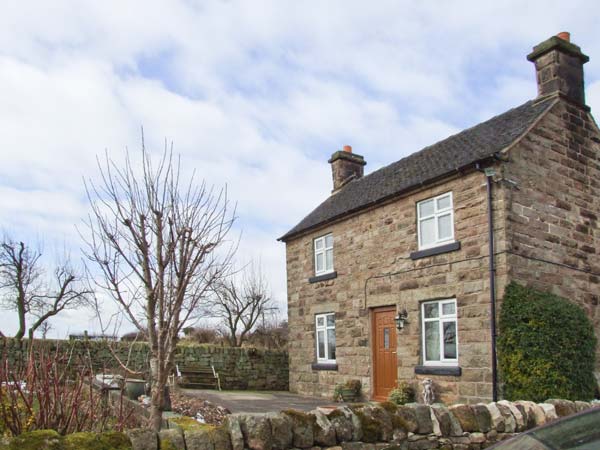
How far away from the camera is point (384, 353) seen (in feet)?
47.0

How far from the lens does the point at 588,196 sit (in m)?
13.4

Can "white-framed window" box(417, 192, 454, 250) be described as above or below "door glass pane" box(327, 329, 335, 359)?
above

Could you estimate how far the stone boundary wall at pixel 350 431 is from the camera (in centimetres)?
516

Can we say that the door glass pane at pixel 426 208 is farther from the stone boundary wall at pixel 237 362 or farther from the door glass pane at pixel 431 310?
the stone boundary wall at pixel 237 362

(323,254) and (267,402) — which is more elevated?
(323,254)

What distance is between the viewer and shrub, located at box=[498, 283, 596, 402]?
10461 mm

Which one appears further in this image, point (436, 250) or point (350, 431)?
point (436, 250)

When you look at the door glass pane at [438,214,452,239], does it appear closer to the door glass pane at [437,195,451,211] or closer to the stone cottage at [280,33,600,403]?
the stone cottage at [280,33,600,403]

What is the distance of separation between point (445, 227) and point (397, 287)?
6.48 ft

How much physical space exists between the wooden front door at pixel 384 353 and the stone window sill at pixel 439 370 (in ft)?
3.68

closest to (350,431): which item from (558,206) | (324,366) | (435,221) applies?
(435,221)

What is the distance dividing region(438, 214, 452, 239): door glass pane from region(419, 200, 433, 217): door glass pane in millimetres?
383

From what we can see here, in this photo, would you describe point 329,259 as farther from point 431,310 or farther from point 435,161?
point 431,310

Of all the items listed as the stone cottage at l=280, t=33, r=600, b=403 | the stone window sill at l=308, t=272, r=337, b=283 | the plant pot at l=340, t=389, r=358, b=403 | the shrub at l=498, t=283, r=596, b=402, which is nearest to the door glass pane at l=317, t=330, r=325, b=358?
the stone cottage at l=280, t=33, r=600, b=403
